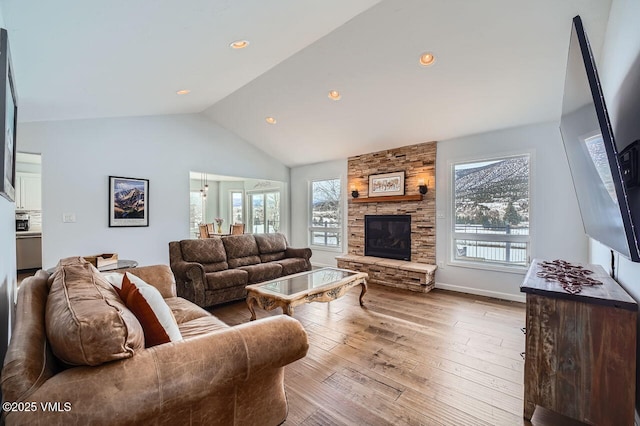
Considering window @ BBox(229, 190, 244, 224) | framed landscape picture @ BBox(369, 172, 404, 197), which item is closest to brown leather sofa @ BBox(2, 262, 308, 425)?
framed landscape picture @ BBox(369, 172, 404, 197)

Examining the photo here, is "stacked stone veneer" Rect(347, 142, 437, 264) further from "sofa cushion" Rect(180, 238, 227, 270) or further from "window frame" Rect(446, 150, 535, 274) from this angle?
"sofa cushion" Rect(180, 238, 227, 270)


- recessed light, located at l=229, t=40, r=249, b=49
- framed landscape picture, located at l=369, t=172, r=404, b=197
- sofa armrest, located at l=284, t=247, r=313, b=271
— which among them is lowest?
sofa armrest, located at l=284, t=247, r=313, b=271

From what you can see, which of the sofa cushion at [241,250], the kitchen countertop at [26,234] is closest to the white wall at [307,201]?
the sofa cushion at [241,250]

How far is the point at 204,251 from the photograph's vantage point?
4102mm

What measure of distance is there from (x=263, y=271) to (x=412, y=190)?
2.86 metres

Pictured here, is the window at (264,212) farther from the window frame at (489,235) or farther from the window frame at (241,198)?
the window frame at (489,235)

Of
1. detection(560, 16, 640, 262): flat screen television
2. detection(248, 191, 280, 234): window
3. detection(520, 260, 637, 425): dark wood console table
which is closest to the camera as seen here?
detection(560, 16, 640, 262): flat screen television

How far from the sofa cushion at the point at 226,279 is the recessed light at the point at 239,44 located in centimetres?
266

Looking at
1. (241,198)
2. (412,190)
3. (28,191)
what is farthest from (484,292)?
(28,191)

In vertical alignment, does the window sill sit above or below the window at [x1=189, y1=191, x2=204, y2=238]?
below

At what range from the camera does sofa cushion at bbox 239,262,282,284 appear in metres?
4.15

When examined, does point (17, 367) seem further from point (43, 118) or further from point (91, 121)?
point (91, 121)

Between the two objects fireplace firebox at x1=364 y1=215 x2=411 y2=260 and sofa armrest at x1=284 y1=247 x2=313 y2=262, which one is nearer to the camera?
sofa armrest at x1=284 y1=247 x2=313 y2=262

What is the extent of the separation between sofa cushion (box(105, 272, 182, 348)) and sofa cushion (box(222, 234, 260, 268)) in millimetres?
2848
